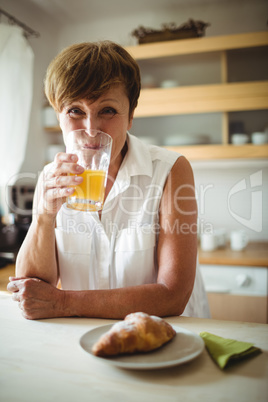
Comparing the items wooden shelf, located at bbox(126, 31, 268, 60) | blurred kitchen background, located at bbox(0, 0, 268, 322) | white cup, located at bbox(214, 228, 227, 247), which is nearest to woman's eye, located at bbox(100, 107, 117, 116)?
blurred kitchen background, located at bbox(0, 0, 268, 322)

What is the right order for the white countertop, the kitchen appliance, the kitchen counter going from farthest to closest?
1. the kitchen counter
2. the kitchen appliance
3. the white countertop

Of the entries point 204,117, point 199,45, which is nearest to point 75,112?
point 204,117

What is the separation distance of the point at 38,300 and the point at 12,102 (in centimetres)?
220

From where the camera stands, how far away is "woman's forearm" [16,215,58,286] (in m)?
1.08

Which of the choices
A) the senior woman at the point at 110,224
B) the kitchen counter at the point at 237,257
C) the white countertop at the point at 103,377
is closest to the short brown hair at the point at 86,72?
the senior woman at the point at 110,224

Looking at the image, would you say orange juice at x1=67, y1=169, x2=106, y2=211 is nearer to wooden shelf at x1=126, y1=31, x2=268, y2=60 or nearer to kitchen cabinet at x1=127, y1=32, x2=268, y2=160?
kitchen cabinet at x1=127, y1=32, x2=268, y2=160

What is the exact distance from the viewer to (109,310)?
885 millimetres

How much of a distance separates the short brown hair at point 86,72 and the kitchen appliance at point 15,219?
124 cm

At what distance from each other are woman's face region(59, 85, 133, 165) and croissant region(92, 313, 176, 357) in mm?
638

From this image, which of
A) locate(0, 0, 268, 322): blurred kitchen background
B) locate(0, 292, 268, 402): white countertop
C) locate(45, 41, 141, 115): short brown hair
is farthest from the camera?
locate(0, 0, 268, 322): blurred kitchen background

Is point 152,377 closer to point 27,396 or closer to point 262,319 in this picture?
point 27,396

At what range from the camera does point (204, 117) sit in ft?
9.72

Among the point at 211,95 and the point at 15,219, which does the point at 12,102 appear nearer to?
the point at 15,219

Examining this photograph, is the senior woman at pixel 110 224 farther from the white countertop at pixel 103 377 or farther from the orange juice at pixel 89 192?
the white countertop at pixel 103 377
